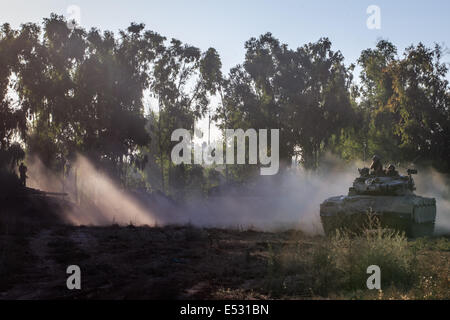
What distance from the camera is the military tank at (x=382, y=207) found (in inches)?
845

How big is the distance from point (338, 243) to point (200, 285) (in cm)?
300

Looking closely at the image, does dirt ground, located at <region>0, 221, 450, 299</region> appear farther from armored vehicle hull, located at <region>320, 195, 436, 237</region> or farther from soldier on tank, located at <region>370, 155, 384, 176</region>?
soldier on tank, located at <region>370, 155, 384, 176</region>

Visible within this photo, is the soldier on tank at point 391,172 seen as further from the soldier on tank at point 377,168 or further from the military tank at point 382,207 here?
the soldier on tank at point 377,168

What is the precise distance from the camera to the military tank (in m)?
21.5

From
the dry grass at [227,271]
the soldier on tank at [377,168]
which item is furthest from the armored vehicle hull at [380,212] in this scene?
the dry grass at [227,271]

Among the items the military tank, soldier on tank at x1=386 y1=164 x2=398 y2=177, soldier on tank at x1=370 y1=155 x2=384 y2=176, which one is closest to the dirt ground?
the military tank

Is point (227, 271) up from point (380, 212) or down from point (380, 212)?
down

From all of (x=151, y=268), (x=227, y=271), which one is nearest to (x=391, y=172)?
(x=227, y=271)

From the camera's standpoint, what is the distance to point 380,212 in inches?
850

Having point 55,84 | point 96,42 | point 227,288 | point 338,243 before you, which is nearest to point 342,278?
point 338,243

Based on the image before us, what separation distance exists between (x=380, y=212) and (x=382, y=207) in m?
0.19

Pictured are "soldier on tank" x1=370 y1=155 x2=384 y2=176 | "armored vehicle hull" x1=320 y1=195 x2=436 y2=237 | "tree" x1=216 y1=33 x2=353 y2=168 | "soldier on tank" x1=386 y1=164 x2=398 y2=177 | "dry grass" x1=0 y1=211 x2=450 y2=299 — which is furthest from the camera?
"tree" x1=216 y1=33 x2=353 y2=168

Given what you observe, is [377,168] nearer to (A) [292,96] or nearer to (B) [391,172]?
(B) [391,172]
